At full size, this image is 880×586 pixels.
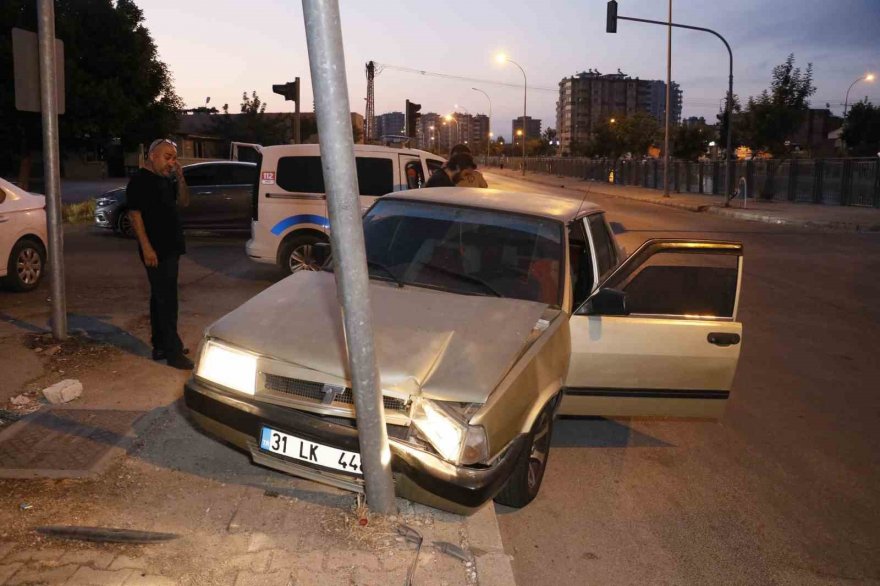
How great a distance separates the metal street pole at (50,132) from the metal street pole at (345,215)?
170 inches

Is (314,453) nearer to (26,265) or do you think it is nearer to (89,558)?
(89,558)

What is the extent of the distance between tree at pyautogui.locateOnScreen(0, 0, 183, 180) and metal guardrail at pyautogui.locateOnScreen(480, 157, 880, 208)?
2181 cm

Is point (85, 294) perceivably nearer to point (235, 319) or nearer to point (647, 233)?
point (235, 319)

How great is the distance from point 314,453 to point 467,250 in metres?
1.93

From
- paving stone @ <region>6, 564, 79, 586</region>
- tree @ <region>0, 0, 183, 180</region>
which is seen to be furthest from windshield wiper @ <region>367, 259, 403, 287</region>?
tree @ <region>0, 0, 183, 180</region>

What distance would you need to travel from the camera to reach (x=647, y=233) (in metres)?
21.4

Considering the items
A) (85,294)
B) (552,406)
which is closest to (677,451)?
(552,406)

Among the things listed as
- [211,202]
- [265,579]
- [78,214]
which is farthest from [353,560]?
[78,214]

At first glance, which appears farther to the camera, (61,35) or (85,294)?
(61,35)

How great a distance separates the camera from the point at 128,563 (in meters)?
3.57

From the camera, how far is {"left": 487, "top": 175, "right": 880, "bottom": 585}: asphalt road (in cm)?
405

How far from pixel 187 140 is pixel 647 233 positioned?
3573 cm

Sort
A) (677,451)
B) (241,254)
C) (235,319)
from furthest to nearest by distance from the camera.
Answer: (241,254), (677,451), (235,319)

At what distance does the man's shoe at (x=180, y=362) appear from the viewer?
6.66 m
